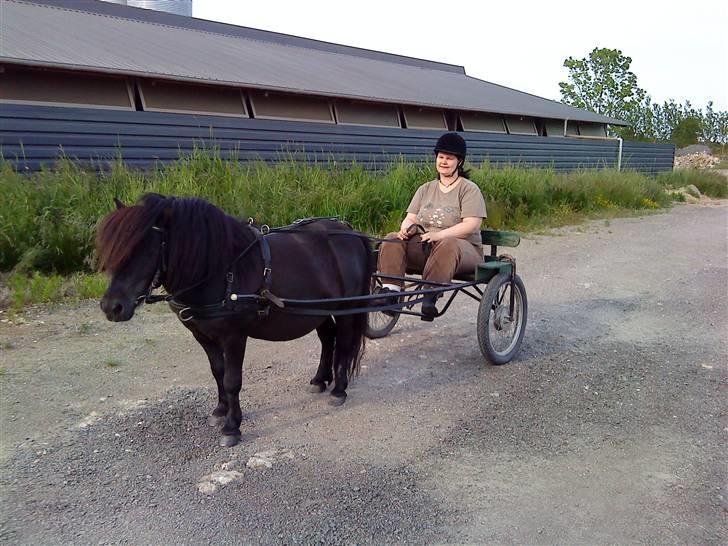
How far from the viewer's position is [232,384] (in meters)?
3.54

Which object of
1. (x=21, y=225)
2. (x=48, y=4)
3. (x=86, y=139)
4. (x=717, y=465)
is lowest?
(x=717, y=465)

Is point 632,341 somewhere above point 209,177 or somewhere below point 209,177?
below

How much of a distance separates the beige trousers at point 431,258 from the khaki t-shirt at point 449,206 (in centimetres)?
19

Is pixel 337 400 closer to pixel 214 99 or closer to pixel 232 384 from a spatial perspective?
pixel 232 384

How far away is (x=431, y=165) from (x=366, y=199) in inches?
132

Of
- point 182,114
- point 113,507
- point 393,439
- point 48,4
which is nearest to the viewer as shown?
point 113,507

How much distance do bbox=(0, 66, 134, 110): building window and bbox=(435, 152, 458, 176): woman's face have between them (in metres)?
7.89

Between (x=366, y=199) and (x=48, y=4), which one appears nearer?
(x=366, y=199)

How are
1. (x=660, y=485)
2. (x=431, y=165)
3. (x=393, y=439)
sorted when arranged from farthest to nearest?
(x=431, y=165)
(x=393, y=439)
(x=660, y=485)

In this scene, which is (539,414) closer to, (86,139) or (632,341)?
(632,341)

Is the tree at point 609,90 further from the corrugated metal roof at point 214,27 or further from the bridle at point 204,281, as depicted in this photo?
the bridle at point 204,281

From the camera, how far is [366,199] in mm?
10469

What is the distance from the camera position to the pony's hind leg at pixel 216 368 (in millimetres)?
3651

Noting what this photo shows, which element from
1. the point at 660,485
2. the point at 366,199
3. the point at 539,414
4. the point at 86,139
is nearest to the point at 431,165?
the point at 366,199
